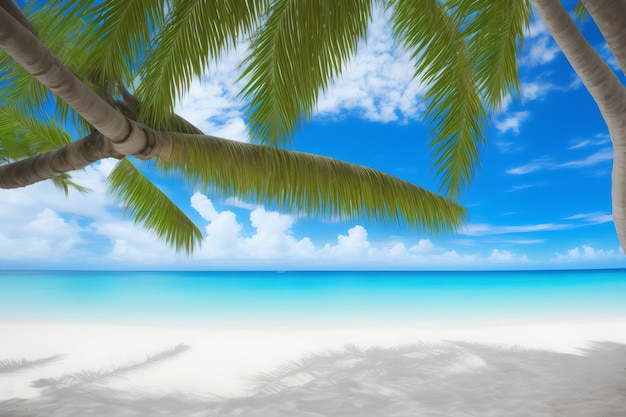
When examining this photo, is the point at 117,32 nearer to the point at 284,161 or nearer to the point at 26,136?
the point at 284,161

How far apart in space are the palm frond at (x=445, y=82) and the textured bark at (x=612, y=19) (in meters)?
0.93

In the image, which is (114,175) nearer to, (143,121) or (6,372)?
(6,372)

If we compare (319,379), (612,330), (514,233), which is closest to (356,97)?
(514,233)

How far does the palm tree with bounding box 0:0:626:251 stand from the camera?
2.33 metres

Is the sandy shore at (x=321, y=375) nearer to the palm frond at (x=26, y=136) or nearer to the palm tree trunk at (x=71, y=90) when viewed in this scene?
the palm tree trunk at (x=71, y=90)

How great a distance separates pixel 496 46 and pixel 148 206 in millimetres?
4144

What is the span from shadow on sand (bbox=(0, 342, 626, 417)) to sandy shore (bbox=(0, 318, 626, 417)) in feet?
0.03

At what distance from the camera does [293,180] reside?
3002 mm

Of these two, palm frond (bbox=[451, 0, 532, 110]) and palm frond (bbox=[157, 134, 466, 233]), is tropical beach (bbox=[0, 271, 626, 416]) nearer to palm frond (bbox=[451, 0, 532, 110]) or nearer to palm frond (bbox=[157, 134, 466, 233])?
palm frond (bbox=[157, 134, 466, 233])

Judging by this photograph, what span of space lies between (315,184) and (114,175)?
332 centimetres

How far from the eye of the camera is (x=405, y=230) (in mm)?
3264

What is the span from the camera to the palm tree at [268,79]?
2.33m

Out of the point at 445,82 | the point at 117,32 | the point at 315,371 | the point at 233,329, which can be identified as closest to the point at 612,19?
the point at 445,82

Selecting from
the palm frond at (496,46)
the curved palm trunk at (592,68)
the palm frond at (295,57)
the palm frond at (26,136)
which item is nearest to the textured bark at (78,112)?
the palm frond at (295,57)
